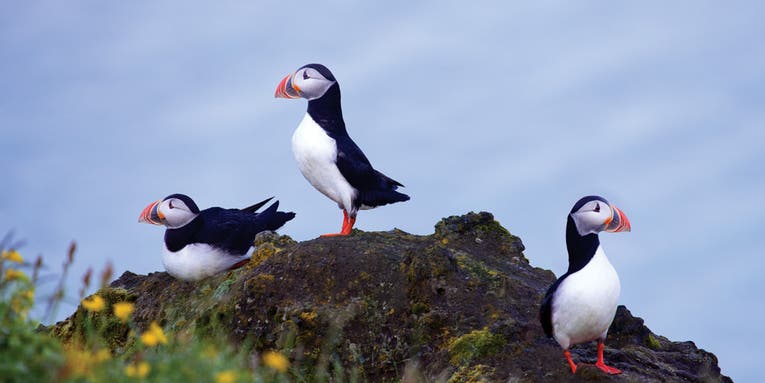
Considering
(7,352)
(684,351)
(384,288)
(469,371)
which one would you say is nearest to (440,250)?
(384,288)

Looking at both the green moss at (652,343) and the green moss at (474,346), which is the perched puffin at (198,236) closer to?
the green moss at (474,346)

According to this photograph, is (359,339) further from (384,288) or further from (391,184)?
(391,184)

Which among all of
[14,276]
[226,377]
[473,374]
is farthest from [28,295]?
[473,374]

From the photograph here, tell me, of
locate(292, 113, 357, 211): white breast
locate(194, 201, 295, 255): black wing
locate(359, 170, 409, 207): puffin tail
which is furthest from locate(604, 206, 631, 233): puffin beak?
locate(194, 201, 295, 255): black wing

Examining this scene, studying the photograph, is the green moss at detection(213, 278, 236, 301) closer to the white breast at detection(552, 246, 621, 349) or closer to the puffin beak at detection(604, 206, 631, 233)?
the white breast at detection(552, 246, 621, 349)

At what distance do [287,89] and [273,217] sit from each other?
136 cm

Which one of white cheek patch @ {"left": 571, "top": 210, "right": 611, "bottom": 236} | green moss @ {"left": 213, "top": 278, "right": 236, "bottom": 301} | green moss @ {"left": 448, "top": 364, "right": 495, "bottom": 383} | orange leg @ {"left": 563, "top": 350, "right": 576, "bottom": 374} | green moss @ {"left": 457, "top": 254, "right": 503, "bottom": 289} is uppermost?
white cheek patch @ {"left": 571, "top": 210, "right": 611, "bottom": 236}

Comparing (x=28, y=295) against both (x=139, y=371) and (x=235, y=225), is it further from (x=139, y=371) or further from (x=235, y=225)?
(x=235, y=225)

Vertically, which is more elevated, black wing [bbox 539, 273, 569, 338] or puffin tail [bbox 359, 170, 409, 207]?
puffin tail [bbox 359, 170, 409, 207]

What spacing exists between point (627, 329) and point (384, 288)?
2.23m

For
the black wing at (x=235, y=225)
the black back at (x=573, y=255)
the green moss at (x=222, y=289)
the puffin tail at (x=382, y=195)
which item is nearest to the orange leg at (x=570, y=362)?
the black back at (x=573, y=255)

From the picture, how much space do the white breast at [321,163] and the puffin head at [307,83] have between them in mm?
300

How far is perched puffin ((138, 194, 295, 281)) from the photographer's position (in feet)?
34.7

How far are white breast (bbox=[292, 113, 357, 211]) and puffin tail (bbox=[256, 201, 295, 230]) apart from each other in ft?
2.39
